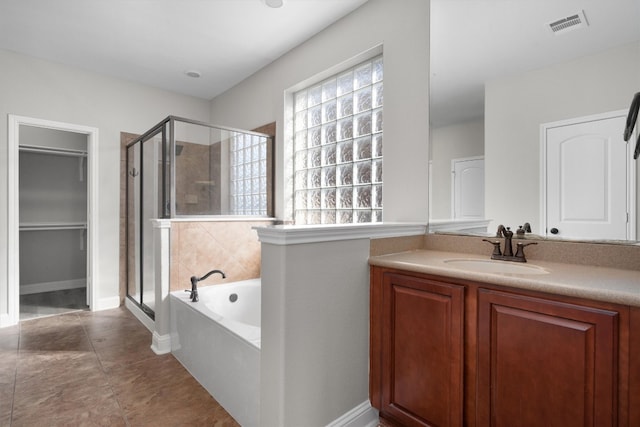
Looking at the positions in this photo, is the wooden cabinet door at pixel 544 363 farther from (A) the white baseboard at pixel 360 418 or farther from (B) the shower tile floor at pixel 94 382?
(B) the shower tile floor at pixel 94 382

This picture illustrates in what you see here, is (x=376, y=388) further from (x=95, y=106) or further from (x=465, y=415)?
(x=95, y=106)

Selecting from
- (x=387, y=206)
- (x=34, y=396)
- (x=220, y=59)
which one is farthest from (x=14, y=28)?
(x=387, y=206)

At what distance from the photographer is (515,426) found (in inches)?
44.9

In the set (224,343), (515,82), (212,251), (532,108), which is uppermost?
(515,82)

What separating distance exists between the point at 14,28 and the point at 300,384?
356 centimetres

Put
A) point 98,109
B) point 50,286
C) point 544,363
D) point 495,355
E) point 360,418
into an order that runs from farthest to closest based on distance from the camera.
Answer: point 50,286
point 98,109
point 360,418
point 495,355
point 544,363

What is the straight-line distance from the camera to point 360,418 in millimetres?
1550

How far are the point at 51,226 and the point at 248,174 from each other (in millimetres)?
2858

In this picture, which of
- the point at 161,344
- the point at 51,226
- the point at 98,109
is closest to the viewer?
the point at 161,344

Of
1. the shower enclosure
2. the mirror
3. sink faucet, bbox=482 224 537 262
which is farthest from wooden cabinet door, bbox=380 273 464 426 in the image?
the shower enclosure

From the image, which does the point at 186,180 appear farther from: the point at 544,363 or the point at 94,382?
the point at 544,363

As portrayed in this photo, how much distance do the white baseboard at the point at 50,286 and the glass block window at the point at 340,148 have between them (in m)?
3.44

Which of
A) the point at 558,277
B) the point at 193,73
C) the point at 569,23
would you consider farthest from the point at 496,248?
the point at 193,73

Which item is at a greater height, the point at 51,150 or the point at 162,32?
the point at 162,32
